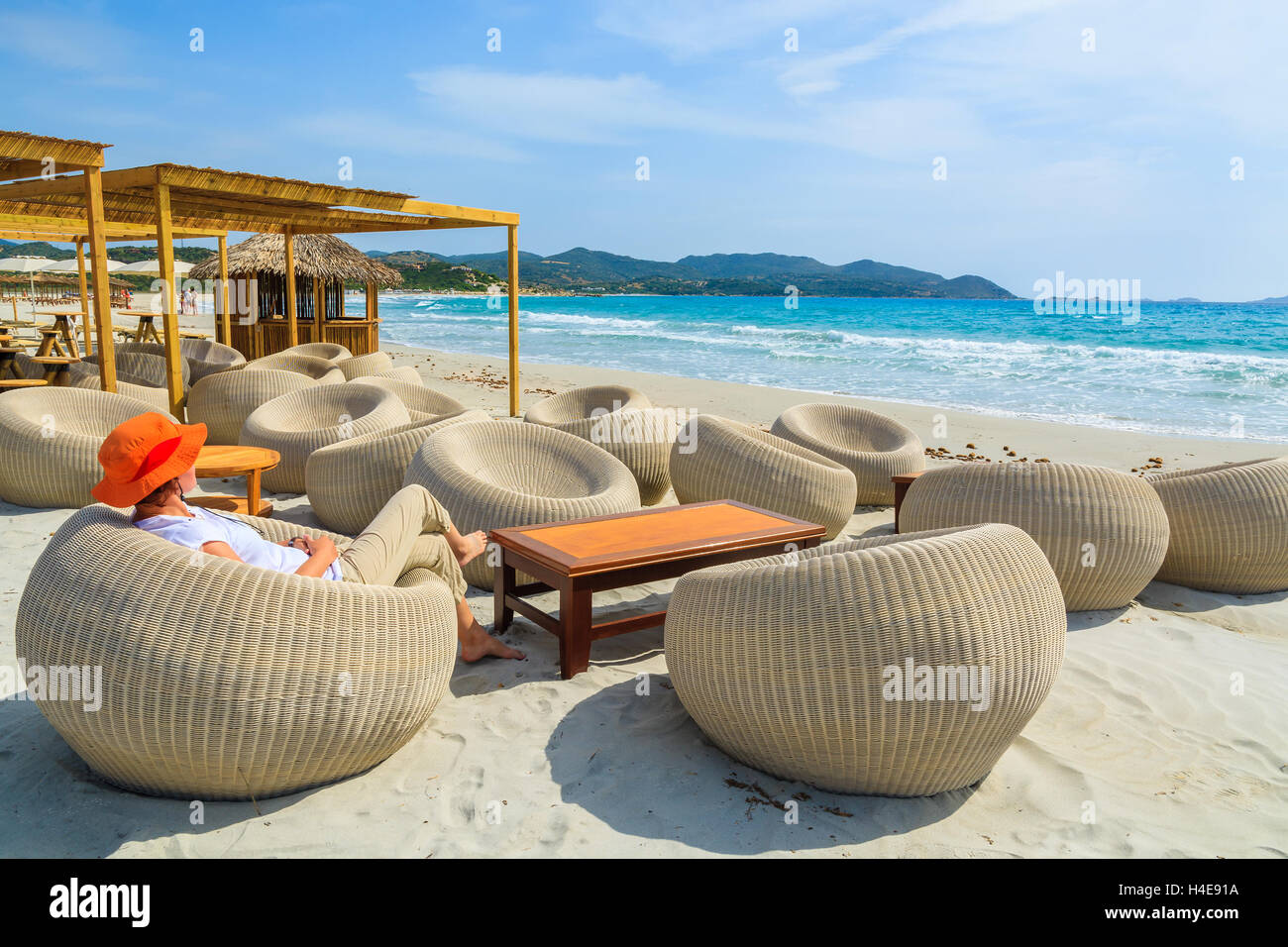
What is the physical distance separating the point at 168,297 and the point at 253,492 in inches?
110

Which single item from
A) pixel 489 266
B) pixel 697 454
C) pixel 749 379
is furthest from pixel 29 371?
pixel 489 266

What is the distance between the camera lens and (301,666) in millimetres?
2578

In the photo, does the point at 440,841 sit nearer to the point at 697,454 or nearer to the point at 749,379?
the point at 697,454

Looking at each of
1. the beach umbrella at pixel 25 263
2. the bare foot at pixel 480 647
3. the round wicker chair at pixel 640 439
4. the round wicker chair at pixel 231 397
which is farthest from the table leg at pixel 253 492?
the beach umbrella at pixel 25 263

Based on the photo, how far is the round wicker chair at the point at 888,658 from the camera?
2627mm

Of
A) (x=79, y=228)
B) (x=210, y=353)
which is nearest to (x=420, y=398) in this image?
(x=210, y=353)

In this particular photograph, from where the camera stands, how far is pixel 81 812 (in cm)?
264

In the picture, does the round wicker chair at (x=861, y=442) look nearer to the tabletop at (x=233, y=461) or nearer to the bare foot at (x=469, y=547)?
the bare foot at (x=469, y=547)

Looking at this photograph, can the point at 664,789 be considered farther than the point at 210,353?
No

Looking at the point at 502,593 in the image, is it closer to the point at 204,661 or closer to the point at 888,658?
the point at 204,661

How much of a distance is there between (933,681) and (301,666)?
1.85m

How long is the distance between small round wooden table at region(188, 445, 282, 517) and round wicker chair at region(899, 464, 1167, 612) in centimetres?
448

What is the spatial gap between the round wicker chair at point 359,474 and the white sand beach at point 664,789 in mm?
1751

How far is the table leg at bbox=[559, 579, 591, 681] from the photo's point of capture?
374cm
